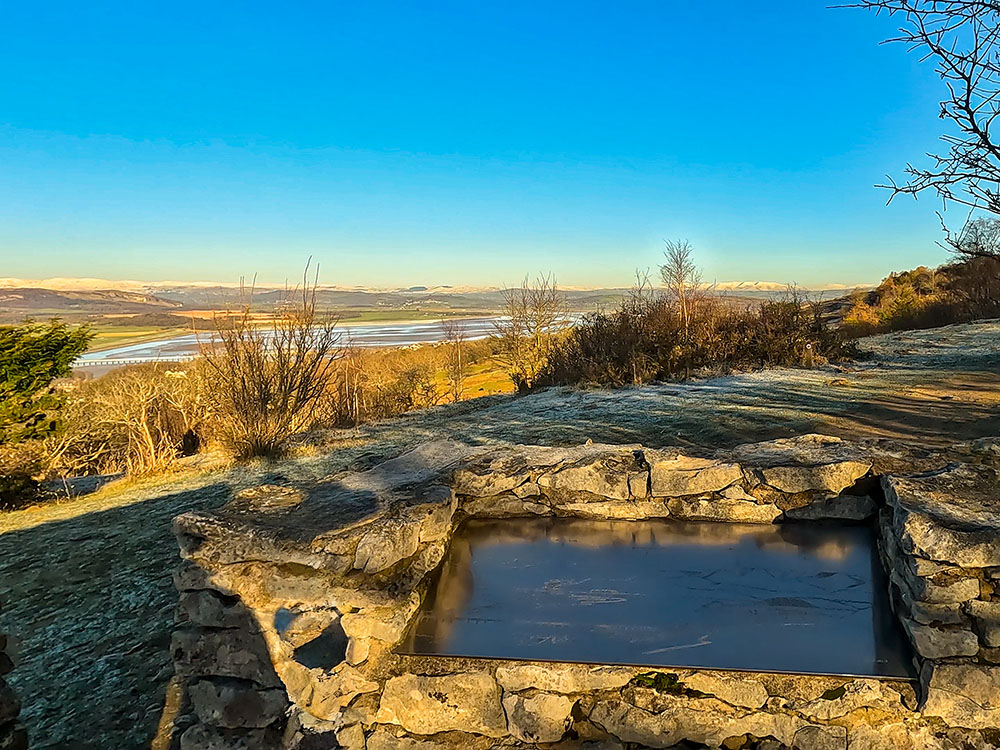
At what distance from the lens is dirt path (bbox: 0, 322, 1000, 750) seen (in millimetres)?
2926

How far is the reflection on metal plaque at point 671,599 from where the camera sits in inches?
75.5

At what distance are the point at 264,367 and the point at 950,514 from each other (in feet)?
23.4

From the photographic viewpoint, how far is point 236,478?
649 centimetres

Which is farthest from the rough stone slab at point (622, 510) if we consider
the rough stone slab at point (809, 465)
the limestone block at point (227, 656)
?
the limestone block at point (227, 656)

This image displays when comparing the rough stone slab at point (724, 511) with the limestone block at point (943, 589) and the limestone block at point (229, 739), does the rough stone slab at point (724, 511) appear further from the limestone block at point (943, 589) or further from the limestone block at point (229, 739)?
the limestone block at point (229, 739)

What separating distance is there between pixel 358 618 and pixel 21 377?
739 cm

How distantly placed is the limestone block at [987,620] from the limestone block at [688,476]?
107 cm

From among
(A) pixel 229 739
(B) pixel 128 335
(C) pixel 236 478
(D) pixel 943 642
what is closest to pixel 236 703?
(A) pixel 229 739

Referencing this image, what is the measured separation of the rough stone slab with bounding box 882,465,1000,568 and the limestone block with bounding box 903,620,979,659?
0.23 metres

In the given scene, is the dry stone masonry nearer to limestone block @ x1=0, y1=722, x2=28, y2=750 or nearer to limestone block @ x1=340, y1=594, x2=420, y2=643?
limestone block @ x1=340, y1=594, x2=420, y2=643

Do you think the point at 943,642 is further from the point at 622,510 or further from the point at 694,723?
the point at 622,510

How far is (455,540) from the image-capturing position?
2762mm

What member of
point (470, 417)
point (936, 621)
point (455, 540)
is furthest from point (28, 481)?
point (936, 621)

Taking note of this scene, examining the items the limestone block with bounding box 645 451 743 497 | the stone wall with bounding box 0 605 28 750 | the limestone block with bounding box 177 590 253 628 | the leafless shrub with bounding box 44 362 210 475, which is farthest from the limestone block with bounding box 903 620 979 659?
the leafless shrub with bounding box 44 362 210 475
